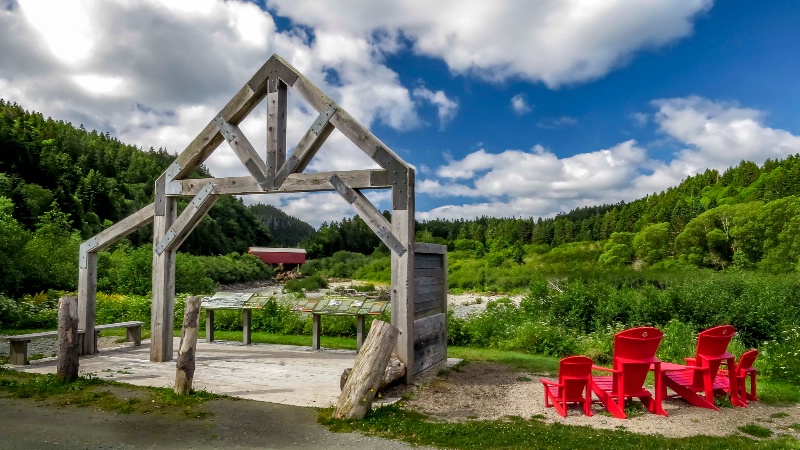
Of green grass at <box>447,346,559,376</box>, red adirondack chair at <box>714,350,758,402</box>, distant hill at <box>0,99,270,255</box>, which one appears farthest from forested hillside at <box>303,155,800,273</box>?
red adirondack chair at <box>714,350,758,402</box>

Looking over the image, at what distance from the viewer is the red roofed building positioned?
55.0 m

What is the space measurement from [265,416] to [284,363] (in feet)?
12.1

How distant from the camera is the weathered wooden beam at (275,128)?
9609mm

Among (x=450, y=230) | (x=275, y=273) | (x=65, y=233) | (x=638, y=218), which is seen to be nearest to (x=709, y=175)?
(x=638, y=218)

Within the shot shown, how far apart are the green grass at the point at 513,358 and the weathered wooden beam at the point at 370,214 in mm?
3550

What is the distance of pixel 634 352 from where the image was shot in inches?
267

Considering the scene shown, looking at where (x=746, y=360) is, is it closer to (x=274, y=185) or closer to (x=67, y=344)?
(x=274, y=185)

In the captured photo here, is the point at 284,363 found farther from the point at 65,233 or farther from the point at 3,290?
the point at 65,233

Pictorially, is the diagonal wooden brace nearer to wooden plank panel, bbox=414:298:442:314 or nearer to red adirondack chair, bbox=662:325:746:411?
wooden plank panel, bbox=414:298:442:314

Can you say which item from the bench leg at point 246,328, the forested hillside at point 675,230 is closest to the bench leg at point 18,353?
the bench leg at point 246,328

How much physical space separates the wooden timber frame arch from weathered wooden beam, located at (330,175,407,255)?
1 centimetres

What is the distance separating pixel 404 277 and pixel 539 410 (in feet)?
8.58

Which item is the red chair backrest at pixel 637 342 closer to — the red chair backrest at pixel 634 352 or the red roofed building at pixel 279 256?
the red chair backrest at pixel 634 352

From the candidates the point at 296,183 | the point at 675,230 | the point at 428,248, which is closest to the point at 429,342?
the point at 428,248
